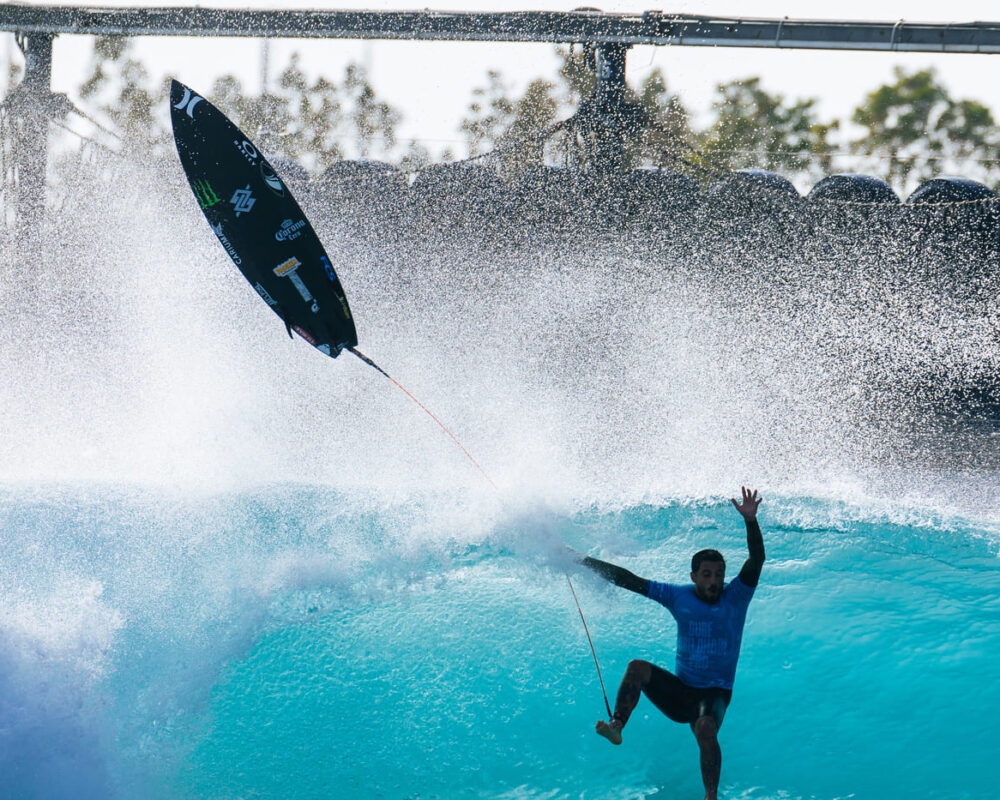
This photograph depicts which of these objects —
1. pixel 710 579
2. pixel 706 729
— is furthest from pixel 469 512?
pixel 706 729

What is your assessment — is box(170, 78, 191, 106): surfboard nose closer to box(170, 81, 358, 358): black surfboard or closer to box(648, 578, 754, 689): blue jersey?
box(170, 81, 358, 358): black surfboard

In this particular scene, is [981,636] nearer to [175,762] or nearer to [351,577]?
[351,577]

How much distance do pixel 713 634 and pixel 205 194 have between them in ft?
15.4

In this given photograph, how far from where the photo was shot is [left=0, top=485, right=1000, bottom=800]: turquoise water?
15.8 feet

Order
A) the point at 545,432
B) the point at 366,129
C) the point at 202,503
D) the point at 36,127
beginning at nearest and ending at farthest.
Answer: the point at 202,503 → the point at 36,127 → the point at 545,432 → the point at 366,129

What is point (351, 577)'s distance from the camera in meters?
6.61

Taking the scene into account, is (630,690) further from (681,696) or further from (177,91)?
(177,91)

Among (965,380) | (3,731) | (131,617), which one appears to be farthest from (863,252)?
(3,731)

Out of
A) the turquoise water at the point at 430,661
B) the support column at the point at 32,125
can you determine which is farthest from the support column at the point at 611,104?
the support column at the point at 32,125

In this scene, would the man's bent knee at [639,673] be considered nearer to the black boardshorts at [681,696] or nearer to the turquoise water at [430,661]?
the black boardshorts at [681,696]

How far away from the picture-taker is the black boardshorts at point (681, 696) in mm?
Answer: 4172

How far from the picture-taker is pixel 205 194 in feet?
21.0

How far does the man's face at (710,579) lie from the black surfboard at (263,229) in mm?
3406

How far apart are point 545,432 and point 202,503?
8.06 m
